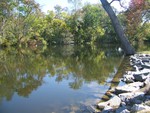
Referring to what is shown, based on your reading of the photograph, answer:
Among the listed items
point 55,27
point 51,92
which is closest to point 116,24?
point 51,92

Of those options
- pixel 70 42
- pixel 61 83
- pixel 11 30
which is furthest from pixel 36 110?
pixel 70 42

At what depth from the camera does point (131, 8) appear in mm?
28359

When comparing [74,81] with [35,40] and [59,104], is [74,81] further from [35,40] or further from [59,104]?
[35,40]

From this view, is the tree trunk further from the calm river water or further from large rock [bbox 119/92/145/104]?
large rock [bbox 119/92/145/104]

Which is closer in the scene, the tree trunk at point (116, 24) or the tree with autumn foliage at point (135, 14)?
the tree trunk at point (116, 24)

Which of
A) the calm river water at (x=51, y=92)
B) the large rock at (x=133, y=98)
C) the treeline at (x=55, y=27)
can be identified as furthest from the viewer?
the treeline at (x=55, y=27)

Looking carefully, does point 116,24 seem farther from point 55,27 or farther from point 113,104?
point 55,27

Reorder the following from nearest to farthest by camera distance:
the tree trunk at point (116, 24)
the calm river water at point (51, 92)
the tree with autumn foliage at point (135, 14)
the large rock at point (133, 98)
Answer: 1. the large rock at point (133, 98)
2. the calm river water at point (51, 92)
3. the tree trunk at point (116, 24)
4. the tree with autumn foliage at point (135, 14)

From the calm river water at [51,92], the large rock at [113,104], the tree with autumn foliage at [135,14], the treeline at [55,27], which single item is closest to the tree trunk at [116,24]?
the tree with autumn foliage at [135,14]

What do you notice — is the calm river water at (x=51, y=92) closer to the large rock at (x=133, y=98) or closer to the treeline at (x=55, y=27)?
the large rock at (x=133, y=98)

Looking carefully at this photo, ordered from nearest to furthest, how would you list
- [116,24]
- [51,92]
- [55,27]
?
[51,92], [116,24], [55,27]

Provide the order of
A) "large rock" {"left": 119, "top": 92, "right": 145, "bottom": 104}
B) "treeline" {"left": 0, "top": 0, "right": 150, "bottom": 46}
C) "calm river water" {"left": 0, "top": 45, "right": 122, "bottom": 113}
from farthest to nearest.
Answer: "treeline" {"left": 0, "top": 0, "right": 150, "bottom": 46} → "calm river water" {"left": 0, "top": 45, "right": 122, "bottom": 113} → "large rock" {"left": 119, "top": 92, "right": 145, "bottom": 104}

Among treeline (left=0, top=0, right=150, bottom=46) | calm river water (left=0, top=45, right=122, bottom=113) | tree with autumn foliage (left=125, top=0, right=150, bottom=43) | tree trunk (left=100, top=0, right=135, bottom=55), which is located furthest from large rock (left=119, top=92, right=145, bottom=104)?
treeline (left=0, top=0, right=150, bottom=46)

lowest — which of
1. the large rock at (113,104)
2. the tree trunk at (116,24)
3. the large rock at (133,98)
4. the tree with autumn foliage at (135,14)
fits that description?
the large rock at (113,104)
